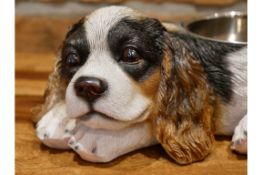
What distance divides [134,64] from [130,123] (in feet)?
0.32

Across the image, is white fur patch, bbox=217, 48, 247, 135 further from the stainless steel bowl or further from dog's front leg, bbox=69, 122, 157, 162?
the stainless steel bowl

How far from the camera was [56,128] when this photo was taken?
83 centimetres

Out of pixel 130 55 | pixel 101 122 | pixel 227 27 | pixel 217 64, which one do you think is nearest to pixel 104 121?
pixel 101 122

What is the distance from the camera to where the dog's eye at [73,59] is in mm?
770

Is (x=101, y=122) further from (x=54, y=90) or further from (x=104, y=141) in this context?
(x=54, y=90)

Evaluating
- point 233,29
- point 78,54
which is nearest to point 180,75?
point 78,54

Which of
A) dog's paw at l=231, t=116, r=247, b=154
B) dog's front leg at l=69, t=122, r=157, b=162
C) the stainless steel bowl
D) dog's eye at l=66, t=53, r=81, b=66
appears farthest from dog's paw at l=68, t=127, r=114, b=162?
the stainless steel bowl

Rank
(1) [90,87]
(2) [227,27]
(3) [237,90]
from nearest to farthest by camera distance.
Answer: (1) [90,87] → (3) [237,90] → (2) [227,27]

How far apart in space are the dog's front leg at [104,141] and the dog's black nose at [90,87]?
8 centimetres

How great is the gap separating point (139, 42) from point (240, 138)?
236mm

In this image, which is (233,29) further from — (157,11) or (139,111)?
(139,111)

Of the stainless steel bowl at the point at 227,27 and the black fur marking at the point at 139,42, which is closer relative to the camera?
the black fur marking at the point at 139,42

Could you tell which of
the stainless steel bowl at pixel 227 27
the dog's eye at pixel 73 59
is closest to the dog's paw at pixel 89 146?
the dog's eye at pixel 73 59

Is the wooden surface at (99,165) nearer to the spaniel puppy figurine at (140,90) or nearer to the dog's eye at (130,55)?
the spaniel puppy figurine at (140,90)
